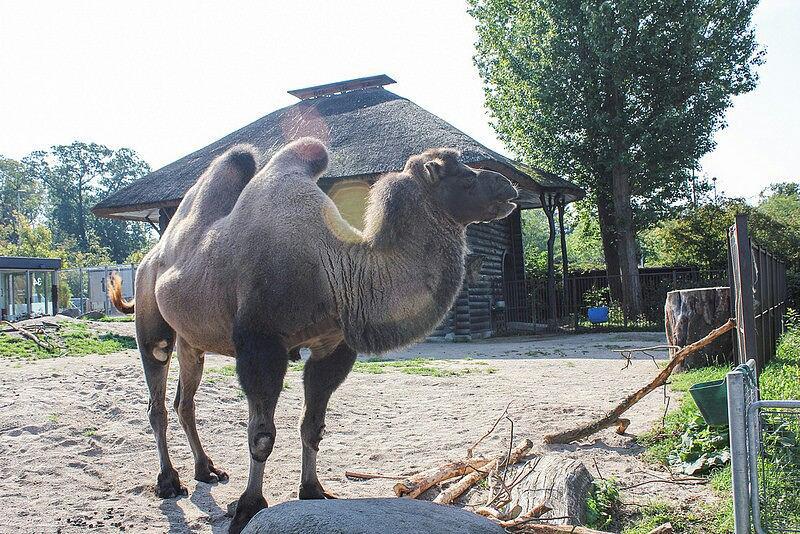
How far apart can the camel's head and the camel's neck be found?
0.09 metres

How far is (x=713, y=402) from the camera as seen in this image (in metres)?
5.76

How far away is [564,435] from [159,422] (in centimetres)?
340

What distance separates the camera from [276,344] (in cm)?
426

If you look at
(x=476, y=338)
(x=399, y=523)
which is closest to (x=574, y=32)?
(x=476, y=338)

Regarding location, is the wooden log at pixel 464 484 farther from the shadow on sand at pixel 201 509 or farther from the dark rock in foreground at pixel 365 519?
the shadow on sand at pixel 201 509

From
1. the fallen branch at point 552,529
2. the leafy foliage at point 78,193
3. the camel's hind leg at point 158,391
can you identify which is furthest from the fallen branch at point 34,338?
the leafy foliage at point 78,193

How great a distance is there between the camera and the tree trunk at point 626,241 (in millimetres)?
22625

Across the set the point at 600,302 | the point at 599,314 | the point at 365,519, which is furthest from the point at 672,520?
the point at 600,302

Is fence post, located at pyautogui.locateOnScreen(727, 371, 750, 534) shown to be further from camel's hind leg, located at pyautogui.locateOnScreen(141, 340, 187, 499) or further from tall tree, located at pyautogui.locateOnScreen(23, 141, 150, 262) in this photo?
tall tree, located at pyautogui.locateOnScreen(23, 141, 150, 262)

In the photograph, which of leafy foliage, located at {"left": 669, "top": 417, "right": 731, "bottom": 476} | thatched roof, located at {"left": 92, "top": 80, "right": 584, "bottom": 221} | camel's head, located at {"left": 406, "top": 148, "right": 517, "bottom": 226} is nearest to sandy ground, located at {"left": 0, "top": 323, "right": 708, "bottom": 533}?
leafy foliage, located at {"left": 669, "top": 417, "right": 731, "bottom": 476}

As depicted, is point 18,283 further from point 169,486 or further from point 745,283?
point 745,283

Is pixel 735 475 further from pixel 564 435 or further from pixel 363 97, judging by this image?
pixel 363 97

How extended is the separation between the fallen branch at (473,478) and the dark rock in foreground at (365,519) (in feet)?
3.79

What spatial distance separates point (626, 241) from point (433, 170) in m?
20.3
